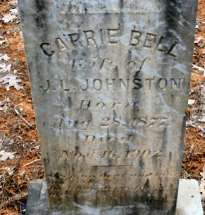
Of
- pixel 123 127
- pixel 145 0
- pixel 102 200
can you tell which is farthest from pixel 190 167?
pixel 145 0

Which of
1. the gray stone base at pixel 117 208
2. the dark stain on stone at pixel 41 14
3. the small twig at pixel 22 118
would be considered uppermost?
the dark stain on stone at pixel 41 14

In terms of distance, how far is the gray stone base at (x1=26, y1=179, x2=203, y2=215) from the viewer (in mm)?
3092

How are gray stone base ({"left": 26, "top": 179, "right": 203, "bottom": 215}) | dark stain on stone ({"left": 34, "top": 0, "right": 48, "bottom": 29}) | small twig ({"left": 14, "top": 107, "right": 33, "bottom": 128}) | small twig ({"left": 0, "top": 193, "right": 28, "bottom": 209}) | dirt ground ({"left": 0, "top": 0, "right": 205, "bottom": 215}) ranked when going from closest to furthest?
dark stain on stone ({"left": 34, "top": 0, "right": 48, "bottom": 29}) < gray stone base ({"left": 26, "top": 179, "right": 203, "bottom": 215}) < small twig ({"left": 0, "top": 193, "right": 28, "bottom": 209}) < dirt ground ({"left": 0, "top": 0, "right": 205, "bottom": 215}) < small twig ({"left": 14, "top": 107, "right": 33, "bottom": 128})

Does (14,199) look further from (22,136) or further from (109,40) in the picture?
(109,40)

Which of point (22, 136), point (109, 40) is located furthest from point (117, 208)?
point (22, 136)

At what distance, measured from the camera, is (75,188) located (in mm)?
2967

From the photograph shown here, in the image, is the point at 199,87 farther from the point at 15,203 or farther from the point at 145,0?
the point at 145,0

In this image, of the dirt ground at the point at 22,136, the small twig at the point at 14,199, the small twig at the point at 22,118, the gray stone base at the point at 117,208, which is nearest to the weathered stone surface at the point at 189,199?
the gray stone base at the point at 117,208

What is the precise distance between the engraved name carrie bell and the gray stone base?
121cm

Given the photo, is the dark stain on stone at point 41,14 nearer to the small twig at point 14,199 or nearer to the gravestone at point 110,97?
the gravestone at point 110,97

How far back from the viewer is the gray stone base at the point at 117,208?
309cm

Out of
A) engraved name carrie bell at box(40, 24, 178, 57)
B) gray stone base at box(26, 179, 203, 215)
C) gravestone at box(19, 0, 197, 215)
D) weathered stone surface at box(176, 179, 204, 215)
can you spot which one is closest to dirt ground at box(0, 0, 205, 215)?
gray stone base at box(26, 179, 203, 215)

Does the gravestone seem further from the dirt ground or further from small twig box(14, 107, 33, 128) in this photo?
small twig box(14, 107, 33, 128)

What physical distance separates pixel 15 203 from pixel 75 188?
74 cm
